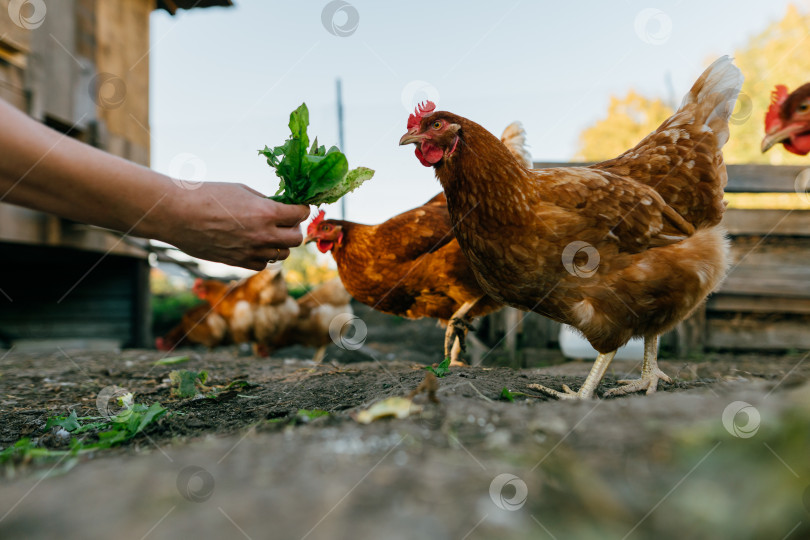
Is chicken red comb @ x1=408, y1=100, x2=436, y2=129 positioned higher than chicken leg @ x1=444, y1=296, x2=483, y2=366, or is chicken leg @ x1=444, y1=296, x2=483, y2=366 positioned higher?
chicken red comb @ x1=408, y1=100, x2=436, y2=129

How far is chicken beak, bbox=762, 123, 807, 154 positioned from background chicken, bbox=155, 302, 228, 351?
18.9ft

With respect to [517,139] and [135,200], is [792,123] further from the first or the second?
[135,200]

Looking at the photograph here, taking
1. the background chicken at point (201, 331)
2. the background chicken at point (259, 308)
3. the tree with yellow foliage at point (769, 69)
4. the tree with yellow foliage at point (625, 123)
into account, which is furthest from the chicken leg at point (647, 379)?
the tree with yellow foliage at point (625, 123)

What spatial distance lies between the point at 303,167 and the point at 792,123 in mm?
2718

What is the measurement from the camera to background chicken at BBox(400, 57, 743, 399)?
220 cm

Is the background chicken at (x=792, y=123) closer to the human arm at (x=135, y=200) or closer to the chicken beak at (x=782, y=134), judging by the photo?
the chicken beak at (x=782, y=134)

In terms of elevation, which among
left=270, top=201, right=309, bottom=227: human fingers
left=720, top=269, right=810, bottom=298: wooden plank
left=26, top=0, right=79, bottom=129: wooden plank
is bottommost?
left=720, top=269, right=810, bottom=298: wooden plank

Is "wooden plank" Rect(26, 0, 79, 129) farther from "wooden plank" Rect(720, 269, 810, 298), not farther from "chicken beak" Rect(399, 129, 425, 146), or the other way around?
"wooden plank" Rect(720, 269, 810, 298)

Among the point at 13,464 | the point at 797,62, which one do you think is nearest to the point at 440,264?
the point at 13,464

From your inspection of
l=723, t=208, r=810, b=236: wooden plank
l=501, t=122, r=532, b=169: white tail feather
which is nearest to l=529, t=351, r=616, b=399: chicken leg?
l=501, t=122, r=532, b=169: white tail feather

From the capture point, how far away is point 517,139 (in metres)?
4.14

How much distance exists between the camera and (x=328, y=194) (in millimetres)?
2293

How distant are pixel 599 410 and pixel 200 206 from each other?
1471 millimetres

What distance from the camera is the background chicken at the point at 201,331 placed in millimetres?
6352
